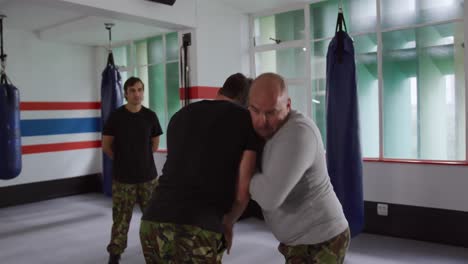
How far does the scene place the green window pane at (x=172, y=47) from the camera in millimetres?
7207

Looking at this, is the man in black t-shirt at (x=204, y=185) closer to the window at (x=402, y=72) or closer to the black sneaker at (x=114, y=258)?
the black sneaker at (x=114, y=258)

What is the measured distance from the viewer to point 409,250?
14.0 feet

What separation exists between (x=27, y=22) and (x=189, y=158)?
6028 millimetres

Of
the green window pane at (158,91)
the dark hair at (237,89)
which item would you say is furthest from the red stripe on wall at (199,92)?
the dark hair at (237,89)

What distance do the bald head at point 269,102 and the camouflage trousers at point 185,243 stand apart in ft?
1.54

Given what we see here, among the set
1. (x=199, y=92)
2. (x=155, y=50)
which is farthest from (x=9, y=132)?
(x=155, y=50)

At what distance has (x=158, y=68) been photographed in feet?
25.0

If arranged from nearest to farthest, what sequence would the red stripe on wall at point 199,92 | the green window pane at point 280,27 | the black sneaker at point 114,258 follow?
the black sneaker at point 114,258 < the red stripe on wall at point 199,92 < the green window pane at point 280,27

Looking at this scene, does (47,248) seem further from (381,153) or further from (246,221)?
(381,153)

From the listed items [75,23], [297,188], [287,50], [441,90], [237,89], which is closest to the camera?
[297,188]

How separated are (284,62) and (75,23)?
3201 mm

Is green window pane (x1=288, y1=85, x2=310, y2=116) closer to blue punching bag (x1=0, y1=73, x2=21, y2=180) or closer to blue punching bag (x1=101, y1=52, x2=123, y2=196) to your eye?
blue punching bag (x1=101, y1=52, x2=123, y2=196)

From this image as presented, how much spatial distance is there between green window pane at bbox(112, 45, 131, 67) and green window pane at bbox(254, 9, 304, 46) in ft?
9.81

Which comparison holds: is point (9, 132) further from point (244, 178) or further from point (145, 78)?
point (244, 178)
